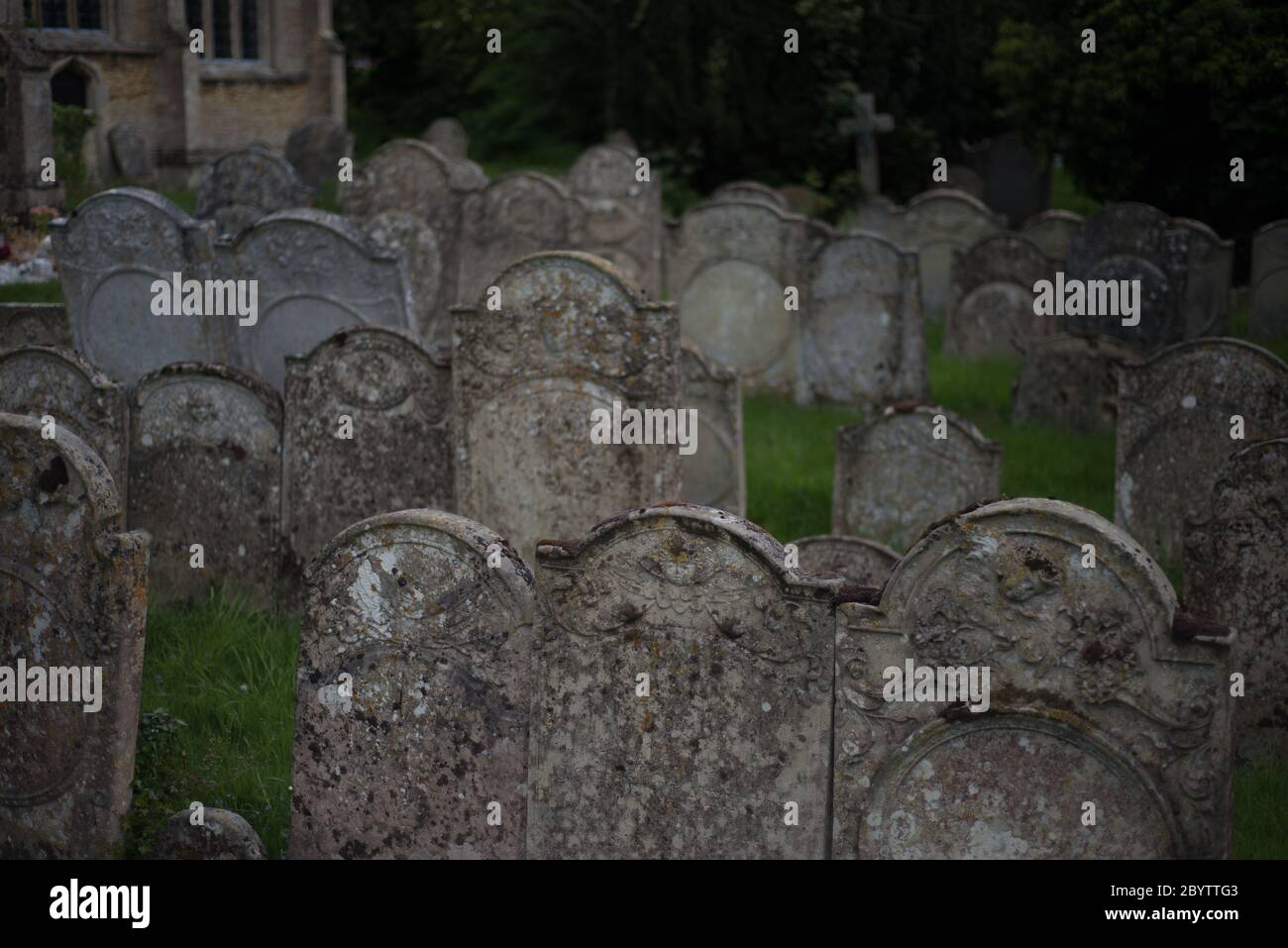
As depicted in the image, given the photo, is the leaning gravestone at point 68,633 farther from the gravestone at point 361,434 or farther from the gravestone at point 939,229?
the gravestone at point 939,229

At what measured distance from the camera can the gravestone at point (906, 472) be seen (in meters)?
8.36

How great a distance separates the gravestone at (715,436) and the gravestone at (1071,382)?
3.21 m

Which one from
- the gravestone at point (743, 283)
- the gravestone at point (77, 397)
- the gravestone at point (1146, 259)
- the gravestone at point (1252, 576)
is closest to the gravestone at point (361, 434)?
the gravestone at point (77, 397)

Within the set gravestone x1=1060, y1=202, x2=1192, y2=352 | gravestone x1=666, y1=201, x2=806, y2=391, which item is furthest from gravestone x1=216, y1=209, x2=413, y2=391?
gravestone x1=1060, y1=202, x2=1192, y2=352

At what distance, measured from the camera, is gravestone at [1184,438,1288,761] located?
575cm

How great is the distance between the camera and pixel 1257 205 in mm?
14812

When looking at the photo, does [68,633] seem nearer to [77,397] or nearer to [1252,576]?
[77,397]

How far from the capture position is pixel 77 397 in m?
7.26

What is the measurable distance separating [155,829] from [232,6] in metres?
24.0

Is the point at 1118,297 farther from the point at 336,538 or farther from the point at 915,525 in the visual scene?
the point at 336,538

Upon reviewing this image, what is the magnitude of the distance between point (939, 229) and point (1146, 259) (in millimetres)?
4160

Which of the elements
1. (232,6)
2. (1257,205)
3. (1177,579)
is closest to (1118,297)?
(1257,205)

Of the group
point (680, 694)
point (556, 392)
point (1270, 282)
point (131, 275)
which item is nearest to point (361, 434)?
point (556, 392)

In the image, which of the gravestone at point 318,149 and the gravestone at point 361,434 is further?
the gravestone at point 318,149
